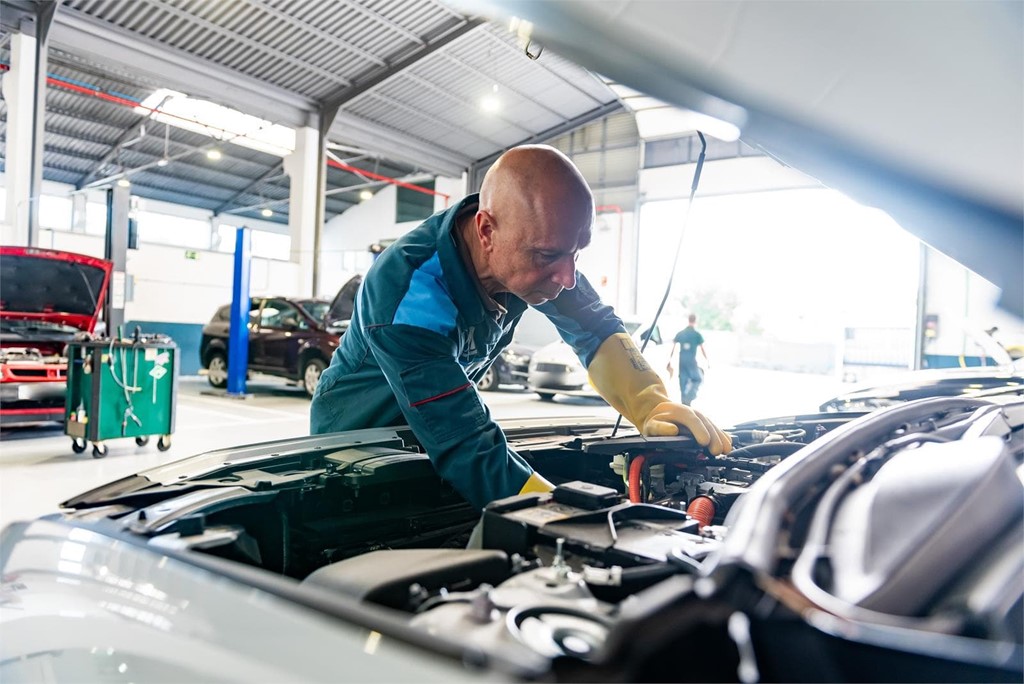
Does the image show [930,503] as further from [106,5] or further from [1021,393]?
[106,5]

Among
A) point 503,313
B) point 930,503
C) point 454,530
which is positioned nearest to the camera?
point 930,503

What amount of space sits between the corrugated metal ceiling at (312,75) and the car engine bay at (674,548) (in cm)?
629

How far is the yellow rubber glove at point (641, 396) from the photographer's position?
170 centimetres

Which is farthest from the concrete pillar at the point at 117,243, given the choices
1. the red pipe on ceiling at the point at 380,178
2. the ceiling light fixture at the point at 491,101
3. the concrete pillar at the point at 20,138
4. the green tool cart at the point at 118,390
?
the red pipe on ceiling at the point at 380,178

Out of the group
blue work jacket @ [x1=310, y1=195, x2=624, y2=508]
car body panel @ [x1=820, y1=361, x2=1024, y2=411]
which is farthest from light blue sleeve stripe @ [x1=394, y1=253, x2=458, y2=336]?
car body panel @ [x1=820, y1=361, x2=1024, y2=411]

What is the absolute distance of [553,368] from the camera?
8.45 metres

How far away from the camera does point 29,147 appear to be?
8.05 meters

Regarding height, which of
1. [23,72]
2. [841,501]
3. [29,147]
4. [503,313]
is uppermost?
[23,72]

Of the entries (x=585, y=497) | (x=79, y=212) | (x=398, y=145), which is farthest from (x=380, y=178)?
(x=585, y=497)

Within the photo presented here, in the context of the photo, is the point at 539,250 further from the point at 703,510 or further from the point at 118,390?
the point at 118,390

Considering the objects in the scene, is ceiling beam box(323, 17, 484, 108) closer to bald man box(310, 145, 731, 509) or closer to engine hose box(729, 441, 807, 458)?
bald man box(310, 145, 731, 509)

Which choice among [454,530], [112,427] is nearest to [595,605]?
[454,530]

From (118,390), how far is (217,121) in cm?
953

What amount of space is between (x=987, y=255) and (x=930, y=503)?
37cm
